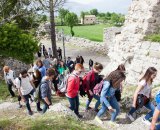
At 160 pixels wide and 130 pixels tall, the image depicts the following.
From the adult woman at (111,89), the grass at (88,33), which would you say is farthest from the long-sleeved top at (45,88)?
the grass at (88,33)

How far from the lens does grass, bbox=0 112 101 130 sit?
7.93 meters

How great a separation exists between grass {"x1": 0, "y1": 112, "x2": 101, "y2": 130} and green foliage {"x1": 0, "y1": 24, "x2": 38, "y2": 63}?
33.3 feet

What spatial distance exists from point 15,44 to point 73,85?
1050 cm

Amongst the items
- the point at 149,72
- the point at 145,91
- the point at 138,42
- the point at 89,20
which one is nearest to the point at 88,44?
the point at 138,42

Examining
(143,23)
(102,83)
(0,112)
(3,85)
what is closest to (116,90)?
(102,83)

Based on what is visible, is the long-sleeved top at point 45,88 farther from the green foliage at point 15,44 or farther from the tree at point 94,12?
the tree at point 94,12

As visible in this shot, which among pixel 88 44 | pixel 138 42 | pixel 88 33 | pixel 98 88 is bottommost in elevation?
pixel 88 33

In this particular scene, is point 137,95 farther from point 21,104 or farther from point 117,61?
point 117,61

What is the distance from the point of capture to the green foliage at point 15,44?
724 inches

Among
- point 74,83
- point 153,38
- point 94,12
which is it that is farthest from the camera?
point 94,12

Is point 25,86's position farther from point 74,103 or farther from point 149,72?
point 149,72

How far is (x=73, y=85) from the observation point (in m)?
8.72

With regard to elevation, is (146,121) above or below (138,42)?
below

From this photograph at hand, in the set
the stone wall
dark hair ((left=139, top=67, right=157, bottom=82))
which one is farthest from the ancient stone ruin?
the stone wall
